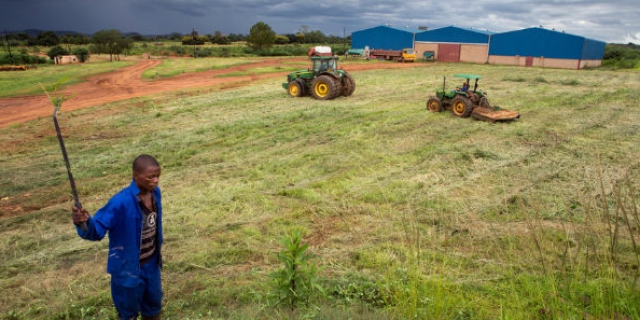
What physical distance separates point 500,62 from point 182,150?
3956 centimetres

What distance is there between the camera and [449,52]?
44062mm

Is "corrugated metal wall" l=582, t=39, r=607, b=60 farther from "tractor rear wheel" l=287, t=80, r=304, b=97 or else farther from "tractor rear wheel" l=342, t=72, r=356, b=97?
"tractor rear wheel" l=287, t=80, r=304, b=97

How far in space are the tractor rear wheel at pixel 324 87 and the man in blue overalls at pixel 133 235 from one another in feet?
39.2

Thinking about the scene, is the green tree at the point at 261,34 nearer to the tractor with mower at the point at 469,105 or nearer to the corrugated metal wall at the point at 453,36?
the corrugated metal wall at the point at 453,36

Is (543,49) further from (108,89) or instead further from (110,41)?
(110,41)

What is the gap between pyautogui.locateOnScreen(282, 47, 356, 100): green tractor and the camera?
15.0 metres

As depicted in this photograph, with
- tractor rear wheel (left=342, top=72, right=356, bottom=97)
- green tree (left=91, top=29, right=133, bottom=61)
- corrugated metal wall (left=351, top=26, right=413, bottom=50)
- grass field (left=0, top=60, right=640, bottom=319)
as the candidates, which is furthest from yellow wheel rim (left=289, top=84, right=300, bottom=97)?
corrugated metal wall (left=351, top=26, right=413, bottom=50)

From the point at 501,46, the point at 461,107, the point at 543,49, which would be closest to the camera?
the point at 461,107

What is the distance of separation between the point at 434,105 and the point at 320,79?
447 centimetres

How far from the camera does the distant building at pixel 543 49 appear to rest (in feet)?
122

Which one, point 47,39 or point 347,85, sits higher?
point 47,39

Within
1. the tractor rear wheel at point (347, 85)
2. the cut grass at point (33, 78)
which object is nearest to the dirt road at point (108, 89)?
the cut grass at point (33, 78)

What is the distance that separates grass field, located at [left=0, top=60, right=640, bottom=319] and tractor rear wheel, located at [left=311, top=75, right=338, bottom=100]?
214cm

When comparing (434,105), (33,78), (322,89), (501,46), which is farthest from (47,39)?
(434,105)
